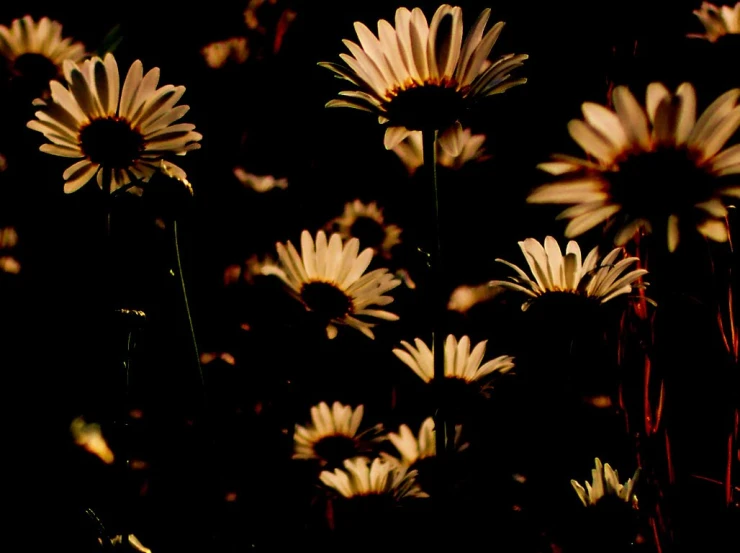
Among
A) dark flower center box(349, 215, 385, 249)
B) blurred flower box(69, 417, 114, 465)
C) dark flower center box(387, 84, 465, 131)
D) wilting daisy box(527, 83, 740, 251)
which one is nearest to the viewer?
wilting daisy box(527, 83, 740, 251)

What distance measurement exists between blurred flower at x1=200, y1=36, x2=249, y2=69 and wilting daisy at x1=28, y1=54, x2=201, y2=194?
0.58 metres

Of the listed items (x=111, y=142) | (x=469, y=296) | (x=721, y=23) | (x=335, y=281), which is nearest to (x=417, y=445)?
(x=335, y=281)

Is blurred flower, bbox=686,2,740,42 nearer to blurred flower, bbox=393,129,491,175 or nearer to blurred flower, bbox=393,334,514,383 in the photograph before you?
blurred flower, bbox=393,129,491,175

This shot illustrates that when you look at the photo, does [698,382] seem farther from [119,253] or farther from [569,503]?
[119,253]

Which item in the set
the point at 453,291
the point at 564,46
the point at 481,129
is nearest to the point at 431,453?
the point at 453,291

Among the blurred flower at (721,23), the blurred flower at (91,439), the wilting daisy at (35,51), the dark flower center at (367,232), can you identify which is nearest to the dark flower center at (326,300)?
the blurred flower at (91,439)

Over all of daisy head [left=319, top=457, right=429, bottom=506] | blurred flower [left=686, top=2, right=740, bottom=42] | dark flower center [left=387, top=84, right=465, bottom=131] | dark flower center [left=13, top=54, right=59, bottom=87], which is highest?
blurred flower [left=686, top=2, right=740, bottom=42]

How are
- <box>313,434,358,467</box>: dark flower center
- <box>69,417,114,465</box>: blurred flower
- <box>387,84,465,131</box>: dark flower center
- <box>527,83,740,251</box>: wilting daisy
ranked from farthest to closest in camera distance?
1. <box>313,434,358,467</box>: dark flower center
2. <box>69,417,114,465</box>: blurred flower
3. <box>387,84,465,131</box>: dark flower center
4. <box>527,83,740,251</box>: wilting daisy

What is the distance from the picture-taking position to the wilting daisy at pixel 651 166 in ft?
1.30

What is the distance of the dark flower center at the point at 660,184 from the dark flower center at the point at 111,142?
45 cm

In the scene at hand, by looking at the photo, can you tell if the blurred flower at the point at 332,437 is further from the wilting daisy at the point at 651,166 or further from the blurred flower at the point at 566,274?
the wilting daisy at the point at 651,166

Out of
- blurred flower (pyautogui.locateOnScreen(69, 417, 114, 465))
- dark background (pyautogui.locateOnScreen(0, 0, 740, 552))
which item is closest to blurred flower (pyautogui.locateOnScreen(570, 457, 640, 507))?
dark background (pyautogui.locateOnScreen(0, 0, 740, 552))

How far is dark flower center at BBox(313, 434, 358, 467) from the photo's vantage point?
833 millimetres

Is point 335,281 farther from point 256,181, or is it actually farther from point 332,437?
point 256,181
